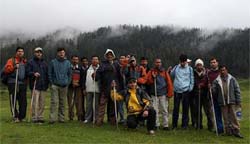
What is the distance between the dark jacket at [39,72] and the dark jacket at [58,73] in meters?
0.30

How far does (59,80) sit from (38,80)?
35.0 inches

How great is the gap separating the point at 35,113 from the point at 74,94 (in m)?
2.41

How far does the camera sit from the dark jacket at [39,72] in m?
16.8

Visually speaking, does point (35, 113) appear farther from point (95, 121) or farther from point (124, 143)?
point (124, 143)

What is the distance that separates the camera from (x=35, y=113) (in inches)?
669

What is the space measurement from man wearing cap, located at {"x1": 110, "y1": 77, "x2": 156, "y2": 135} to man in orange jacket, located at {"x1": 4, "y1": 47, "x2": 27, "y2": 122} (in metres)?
4.58

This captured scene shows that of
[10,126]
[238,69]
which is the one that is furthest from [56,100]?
[238,69]

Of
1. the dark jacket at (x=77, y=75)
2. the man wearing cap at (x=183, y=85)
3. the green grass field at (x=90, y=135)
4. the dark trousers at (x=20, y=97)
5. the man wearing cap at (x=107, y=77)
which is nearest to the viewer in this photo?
the green grass field at (x=90, y=135)

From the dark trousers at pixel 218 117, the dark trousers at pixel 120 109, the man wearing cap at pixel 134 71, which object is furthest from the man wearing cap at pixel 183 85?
the dark trousers at pixel 120 109

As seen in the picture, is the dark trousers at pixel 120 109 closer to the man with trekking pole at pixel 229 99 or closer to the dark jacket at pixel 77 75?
the dark jacket at pixel 77 75

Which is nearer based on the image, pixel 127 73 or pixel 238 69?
pixel 127 73

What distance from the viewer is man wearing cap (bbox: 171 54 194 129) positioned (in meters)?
16.7

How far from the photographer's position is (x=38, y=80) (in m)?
16.8

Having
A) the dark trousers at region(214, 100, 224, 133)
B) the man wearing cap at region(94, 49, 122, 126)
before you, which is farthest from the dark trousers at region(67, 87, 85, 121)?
the dark trousers at region(214, 100, 224, 133)
